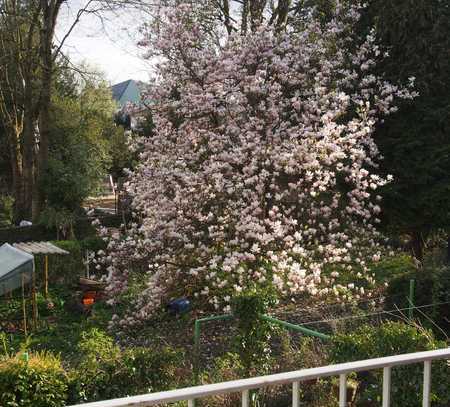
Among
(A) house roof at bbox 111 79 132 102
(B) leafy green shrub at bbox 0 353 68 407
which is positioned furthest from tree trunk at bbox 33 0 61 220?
(A) house roof at bbox 111 79 132 102

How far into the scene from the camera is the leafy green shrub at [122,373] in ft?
17.6

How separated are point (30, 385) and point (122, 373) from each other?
2.95 feet

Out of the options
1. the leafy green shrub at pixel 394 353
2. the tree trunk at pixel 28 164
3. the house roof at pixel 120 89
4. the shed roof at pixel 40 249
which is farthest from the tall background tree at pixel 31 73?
the house roof at pixel 120 89

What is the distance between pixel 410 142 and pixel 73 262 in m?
8.44

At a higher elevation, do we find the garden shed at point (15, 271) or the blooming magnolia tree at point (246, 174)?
the blooming magnolia tree at point (246, 174)

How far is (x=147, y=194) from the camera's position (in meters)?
8.74

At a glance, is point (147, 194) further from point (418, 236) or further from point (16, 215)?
point (16, 215)

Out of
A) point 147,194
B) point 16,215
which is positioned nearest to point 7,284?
point 147,194

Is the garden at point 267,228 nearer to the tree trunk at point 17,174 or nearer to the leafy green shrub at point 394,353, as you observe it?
the leafy green shrub at point 394,353

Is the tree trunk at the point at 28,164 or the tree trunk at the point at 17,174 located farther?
the tree trunk at the point at 17,174

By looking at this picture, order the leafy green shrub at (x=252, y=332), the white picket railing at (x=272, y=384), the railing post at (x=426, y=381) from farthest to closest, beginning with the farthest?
the leafy green shrub at (x=252, y=332)
the railing post at (x=426, y=381)
the white picket railing at (x=272, y=384)

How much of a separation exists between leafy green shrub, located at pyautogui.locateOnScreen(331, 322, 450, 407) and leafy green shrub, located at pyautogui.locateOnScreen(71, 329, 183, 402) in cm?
178

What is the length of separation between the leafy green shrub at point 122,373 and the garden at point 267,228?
2 centimetres

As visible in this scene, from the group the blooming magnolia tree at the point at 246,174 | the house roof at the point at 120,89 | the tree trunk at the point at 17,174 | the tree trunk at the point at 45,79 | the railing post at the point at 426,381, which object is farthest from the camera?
the house roof at the point at 120,89
